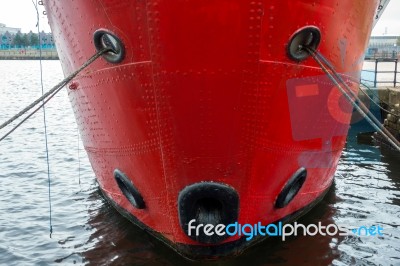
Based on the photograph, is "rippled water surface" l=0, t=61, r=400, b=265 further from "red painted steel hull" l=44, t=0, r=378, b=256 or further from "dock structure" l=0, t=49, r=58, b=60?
"dock structure" l=0, t=49, r=58, b=60

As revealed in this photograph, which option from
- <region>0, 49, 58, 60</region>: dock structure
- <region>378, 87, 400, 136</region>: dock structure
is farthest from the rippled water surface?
<region>0, 49, 58, 60</region>: dock structure

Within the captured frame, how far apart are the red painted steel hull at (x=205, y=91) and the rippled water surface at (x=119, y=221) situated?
0.73 m

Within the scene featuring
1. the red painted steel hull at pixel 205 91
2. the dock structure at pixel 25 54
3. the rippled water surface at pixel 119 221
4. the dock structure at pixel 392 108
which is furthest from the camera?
the dock structure at pixel 25 54

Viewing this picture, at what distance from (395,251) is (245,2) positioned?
420 cm

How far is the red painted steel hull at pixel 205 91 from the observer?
4098mm

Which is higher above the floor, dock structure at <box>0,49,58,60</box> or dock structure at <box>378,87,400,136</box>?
dock structure at <box>0,49,58,60</box>

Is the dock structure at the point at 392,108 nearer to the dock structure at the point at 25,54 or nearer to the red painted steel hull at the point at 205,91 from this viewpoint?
the red painted steel hull at the point at 205,91

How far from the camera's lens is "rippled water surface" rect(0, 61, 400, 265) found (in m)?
6.00

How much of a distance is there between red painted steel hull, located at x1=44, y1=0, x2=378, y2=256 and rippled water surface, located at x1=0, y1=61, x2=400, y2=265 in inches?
28.6

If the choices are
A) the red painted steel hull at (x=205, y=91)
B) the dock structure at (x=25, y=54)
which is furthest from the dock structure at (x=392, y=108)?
the dock structure at (x=25, y=54)

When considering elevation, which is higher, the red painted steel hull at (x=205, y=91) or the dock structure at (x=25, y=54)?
the dock structure at (x=25, y=54)

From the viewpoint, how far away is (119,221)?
23.4 ft

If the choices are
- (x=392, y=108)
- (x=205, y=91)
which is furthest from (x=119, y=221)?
(x=392, y=108)

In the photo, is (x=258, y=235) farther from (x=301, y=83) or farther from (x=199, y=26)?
(x=199, y=26)
